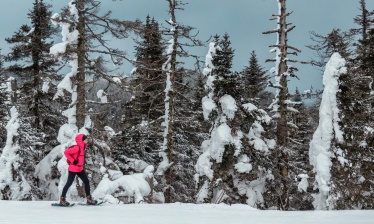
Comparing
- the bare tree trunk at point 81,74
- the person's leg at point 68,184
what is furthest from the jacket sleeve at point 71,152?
the bare tree trunk at point 81,74

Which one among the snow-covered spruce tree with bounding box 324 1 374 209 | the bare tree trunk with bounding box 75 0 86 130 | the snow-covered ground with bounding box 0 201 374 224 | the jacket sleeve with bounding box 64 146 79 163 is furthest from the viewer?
the bare tree trunk with bounding box 75 0 86 130

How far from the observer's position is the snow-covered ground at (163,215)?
8.05 meters

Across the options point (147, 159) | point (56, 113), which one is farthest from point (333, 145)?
point (56, 113)

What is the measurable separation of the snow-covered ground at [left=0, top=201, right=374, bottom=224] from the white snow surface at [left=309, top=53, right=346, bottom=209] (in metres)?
4.27

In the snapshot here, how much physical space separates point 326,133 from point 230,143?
3.65m

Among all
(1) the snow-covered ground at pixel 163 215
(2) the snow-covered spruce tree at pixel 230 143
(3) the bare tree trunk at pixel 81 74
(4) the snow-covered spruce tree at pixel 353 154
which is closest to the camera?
(1) the snow-covered ground at pixel 163 215

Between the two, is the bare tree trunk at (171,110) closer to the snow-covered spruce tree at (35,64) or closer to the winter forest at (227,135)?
the winter forest at (227,135)

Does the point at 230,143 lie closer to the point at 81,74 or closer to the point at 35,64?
the point at 81,74

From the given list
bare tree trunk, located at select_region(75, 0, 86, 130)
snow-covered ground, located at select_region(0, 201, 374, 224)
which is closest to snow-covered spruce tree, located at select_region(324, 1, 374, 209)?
snow-covered ground, located at select_region(0, 201, 374, 224)

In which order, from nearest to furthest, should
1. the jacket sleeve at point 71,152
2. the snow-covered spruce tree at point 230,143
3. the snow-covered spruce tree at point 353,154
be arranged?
the jacket sleeve at point 71,152 < the snow-covered spruce tree at point 353,154 < the snow-covered spruce tree at point 230,143

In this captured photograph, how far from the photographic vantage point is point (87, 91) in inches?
591

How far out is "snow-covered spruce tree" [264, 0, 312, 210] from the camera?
1503 centimetres

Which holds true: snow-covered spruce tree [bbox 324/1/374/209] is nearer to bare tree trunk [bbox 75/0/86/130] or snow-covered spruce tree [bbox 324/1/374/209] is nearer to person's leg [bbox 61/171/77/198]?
person's leg [bbox 61/171/77/198]

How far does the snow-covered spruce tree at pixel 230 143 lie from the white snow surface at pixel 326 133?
86.7 inches
